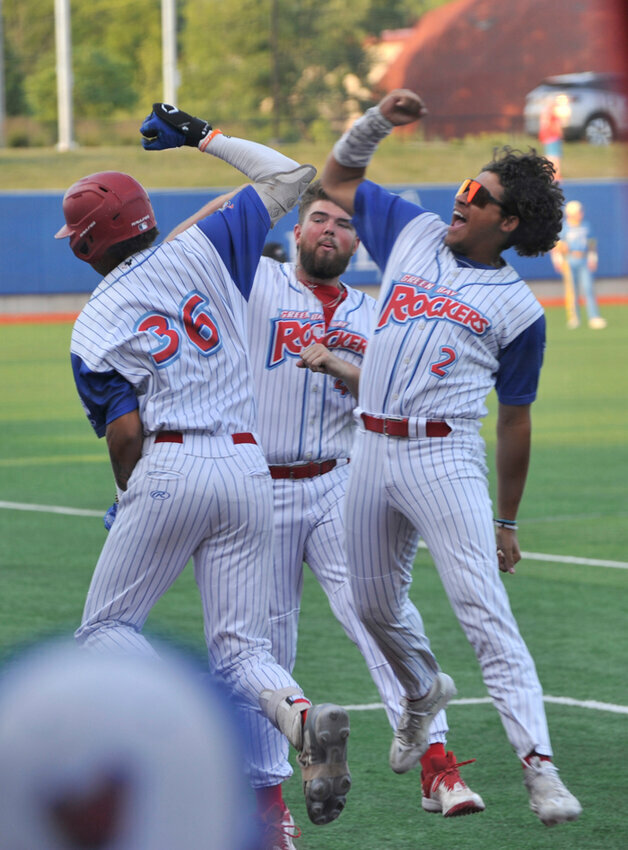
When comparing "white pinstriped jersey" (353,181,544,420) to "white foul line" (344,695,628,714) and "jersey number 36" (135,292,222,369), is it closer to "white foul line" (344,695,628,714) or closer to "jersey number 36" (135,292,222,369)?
"jersey number 36" (135,292,222,369)

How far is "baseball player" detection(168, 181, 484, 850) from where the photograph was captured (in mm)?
5340

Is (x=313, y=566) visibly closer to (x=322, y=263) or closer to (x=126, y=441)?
(x=322, y=263)

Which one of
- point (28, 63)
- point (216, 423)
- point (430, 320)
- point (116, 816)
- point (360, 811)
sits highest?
point (28, 63)

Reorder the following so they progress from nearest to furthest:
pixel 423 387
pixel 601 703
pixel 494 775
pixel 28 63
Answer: pixel 423 387 < pixel 494 775 < pixel 601 703 < pixel 28 63

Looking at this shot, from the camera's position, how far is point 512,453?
5008 millimetres

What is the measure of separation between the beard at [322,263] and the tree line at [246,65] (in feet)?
174

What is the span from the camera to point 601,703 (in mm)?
6559

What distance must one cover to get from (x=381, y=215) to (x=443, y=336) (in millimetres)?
591

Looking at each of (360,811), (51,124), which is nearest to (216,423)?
(360,811)

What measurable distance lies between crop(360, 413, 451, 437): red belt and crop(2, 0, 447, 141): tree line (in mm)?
54057

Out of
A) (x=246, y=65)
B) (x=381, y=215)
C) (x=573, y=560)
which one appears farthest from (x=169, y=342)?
(x=246, y=65)

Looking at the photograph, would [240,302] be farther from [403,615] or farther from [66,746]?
[66,746]

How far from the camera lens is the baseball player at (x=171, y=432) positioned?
4.40 meters

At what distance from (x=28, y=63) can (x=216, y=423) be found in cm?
6615
